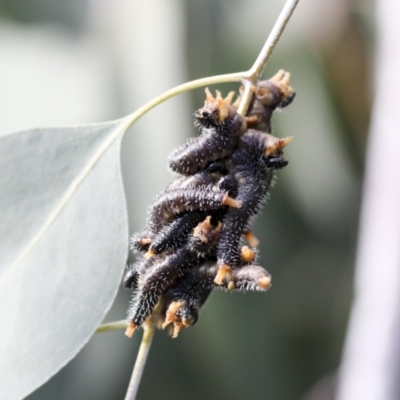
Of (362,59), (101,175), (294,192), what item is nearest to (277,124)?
(294,192)

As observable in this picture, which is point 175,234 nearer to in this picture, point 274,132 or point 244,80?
point 244,80

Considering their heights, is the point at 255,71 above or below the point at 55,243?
above

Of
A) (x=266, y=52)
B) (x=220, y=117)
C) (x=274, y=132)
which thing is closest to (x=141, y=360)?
(x=220, y=117)

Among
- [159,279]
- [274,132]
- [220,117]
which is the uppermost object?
[220,117]

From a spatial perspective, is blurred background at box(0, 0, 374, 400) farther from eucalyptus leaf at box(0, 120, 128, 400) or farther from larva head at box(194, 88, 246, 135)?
larva head at box(194, 88, 246, 135)

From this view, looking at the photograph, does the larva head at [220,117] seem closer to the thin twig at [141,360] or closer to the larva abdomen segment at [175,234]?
the larva abdomen segment at [175,234]

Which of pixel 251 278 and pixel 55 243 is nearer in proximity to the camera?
pixel 251 278

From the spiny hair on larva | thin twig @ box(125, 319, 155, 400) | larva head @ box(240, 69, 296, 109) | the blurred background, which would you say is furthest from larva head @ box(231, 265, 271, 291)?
the blurred background
